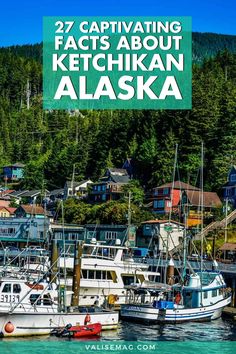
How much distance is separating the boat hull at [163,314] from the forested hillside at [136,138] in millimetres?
37964

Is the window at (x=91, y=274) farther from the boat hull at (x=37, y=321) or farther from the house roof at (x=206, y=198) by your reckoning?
the house roof at (x=206, y=198)

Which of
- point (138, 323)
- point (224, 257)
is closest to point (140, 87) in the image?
point (138, 323)

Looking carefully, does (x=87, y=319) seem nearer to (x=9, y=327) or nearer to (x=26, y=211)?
(x=9, y=327)

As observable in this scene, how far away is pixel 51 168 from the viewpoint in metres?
104

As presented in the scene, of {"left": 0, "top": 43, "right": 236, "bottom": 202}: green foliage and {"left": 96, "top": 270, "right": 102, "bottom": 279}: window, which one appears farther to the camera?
{"left": 0, "top": 43, "right": 236, "bottom": 202}: green foliage

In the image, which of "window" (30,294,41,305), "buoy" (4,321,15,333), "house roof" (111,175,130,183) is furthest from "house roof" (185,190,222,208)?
"buoy" (4,321,15,333)

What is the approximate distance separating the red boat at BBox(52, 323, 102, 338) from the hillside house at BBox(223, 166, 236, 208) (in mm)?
41946

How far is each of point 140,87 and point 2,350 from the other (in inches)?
716

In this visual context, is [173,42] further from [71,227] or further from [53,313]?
[71,227]

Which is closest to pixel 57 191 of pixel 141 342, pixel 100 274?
pixel 100 274

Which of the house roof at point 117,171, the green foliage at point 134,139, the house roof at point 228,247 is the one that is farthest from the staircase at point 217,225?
the house roof at point 117,171

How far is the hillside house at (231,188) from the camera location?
71.6 meters

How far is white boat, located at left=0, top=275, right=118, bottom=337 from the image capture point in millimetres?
30625

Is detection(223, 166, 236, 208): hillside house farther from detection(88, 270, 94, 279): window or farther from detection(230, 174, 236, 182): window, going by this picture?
detection(88, 270, 94, 279): window
